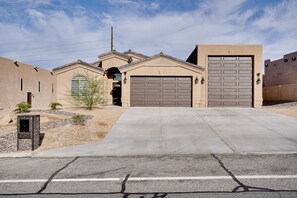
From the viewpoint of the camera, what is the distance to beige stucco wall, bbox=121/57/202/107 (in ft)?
67.5

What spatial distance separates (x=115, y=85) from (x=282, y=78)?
62.0ft

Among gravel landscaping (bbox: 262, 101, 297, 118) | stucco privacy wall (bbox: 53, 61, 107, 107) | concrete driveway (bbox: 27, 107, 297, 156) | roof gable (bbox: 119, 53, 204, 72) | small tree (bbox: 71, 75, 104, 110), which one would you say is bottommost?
concrete driveway (bbox: 27, 107, 297, 156)

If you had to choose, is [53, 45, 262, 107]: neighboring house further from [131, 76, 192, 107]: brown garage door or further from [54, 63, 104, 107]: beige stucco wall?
[54, 63, 104, 107]: beige stucco wall

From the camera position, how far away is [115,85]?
2689cm

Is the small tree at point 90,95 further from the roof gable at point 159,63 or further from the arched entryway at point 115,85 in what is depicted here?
the arched entryway at point 115,85

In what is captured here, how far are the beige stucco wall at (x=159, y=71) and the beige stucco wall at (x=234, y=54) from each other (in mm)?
737

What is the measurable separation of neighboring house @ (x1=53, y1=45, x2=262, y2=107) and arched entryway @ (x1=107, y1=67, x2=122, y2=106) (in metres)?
5.53

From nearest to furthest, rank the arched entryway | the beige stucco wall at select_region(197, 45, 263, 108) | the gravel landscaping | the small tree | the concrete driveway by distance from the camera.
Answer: the concrete driveway < the gravel landscaping < the small tree < the beige stucco wall at select_region(197, 45, 263, 108) < the arched entryway

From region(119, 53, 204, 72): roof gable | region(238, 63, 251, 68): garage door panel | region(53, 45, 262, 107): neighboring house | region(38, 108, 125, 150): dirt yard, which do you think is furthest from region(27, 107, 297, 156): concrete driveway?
region(238, 63, 251, 68): garage door panel

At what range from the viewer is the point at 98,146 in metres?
9.18

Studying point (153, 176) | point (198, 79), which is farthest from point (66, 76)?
point (153, 176)

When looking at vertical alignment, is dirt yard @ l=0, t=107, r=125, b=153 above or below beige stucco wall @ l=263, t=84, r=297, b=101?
below

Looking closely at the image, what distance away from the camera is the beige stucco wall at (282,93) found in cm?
2358

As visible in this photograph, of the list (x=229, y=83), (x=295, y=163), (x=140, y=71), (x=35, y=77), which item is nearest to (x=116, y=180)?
(x=295, y=163)
